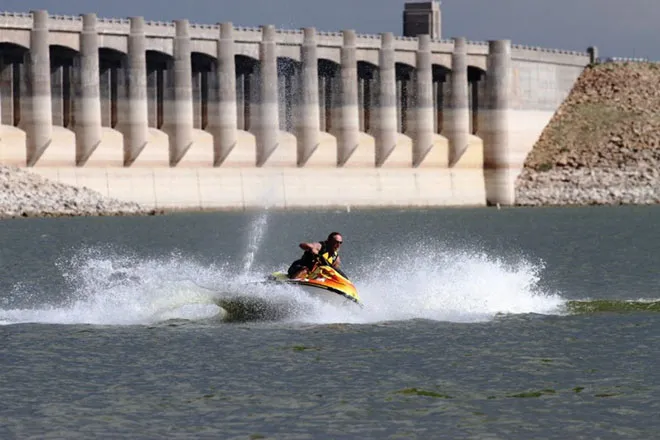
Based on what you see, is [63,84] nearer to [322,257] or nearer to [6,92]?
[6,92]

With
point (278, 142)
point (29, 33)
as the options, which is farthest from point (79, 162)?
point (278, 142)

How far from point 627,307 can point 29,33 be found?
74.4 metres

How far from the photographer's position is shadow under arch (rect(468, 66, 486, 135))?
14588cm

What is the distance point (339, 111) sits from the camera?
133 meters

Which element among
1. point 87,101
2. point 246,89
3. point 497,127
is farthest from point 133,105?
point 497,127

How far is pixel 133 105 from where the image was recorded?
117062 mm

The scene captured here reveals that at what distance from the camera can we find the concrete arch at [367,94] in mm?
137375

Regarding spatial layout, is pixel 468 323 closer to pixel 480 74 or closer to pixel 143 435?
pixel 143 435

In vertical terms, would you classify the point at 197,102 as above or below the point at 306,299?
above

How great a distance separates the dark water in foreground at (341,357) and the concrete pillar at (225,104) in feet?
207

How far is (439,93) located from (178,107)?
31787 mm

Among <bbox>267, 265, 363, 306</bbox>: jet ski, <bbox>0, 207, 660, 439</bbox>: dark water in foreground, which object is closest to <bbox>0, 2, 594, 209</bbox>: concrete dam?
<bbox>0, 207, 660, 439</bbox>: dark water in foreground

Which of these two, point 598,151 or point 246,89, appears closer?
point 246,89

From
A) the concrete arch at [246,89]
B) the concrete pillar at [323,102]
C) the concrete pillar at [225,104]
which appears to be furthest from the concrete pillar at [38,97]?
the concrete pillar at [323,102]
